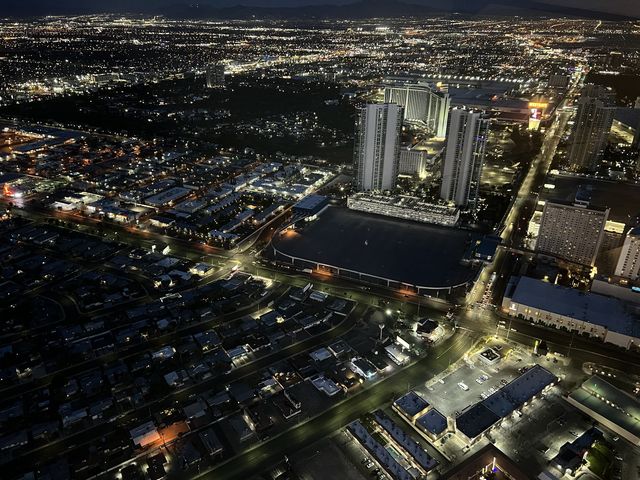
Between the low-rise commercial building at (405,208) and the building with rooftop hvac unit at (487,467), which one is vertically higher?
the low-rise commercial building at (405,208)

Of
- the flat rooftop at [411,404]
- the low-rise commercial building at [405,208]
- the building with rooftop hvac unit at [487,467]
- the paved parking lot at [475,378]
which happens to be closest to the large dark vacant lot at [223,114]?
the low-rise commercial building at [405,208]

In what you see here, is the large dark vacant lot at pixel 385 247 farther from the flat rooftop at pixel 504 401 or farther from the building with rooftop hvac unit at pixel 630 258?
the building with rooftop hvac unit at pixel 630 258

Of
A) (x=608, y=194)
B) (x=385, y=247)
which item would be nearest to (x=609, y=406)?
(x=385, y=247)

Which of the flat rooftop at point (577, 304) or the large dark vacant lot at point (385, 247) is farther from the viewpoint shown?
the large dark vacant lot at point (385, 247)

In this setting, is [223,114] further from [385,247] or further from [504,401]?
[504,401]

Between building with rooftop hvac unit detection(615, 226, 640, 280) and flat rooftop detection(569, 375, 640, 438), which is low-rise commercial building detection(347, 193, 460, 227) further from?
flat rooftop detection(569, 375, 640, 438)

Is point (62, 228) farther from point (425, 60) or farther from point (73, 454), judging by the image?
point (425, 60)

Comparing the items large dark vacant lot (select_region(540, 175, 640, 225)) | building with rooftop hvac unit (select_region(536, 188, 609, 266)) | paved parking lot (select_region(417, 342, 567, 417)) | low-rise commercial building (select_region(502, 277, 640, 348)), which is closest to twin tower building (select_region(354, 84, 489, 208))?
large dark vacant lot (select_region(540, 175, 640, 225))
